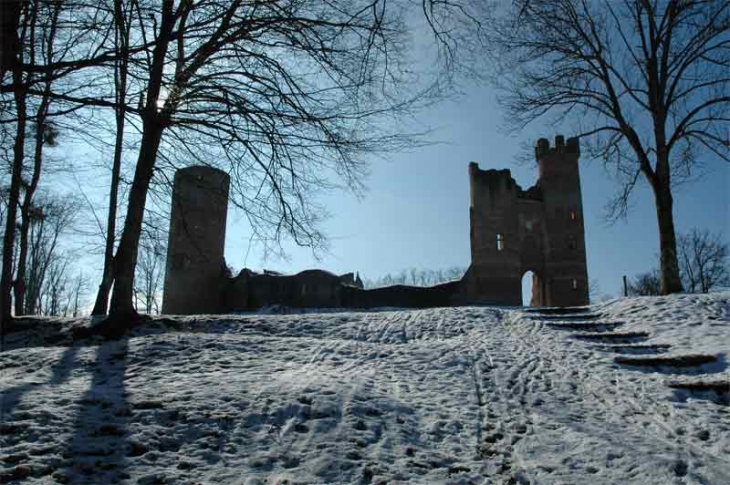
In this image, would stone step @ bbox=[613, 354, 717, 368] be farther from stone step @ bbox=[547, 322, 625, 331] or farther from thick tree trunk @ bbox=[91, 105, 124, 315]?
thick tree trunk @ bbox=[91, 105, 124, 315]

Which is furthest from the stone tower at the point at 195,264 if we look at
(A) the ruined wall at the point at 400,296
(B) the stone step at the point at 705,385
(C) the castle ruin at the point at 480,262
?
(B) the stone step at the point at 705,385

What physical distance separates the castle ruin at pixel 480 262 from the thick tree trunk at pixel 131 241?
43.4ft

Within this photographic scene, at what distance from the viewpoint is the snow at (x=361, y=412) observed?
4.26 m

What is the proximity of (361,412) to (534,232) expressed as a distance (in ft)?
99.1

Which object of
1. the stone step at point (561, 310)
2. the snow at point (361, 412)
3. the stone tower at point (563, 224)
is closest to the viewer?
the snow at point (361, 412)

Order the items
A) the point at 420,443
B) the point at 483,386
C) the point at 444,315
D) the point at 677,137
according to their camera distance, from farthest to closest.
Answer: the point at 677,137 → the point at 444,315 → the point at 483,386 → the point at 420,443

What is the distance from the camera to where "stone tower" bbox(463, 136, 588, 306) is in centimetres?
3075

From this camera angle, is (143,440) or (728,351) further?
(728,351)

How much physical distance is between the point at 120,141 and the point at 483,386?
9879 millimetres

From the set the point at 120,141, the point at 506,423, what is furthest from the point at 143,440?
the point at 120,141

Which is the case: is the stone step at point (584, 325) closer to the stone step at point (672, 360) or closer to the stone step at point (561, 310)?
the stone step at point (561, 310)

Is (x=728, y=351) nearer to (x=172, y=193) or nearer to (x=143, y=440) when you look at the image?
(x=143, y=440)

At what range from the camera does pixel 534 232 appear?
109 feet

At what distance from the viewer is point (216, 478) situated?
400 cm
